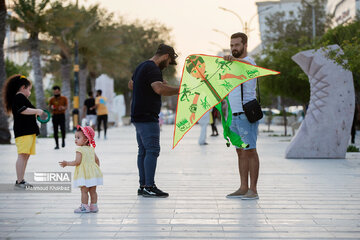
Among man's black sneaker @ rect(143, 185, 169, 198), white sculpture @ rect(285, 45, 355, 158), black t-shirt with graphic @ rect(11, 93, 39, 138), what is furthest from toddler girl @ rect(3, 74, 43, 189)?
white sculpture @ rect(285, 45, 355, 158)

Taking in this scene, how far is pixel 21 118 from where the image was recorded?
8250mm

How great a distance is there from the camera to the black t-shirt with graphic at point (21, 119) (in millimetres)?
8227

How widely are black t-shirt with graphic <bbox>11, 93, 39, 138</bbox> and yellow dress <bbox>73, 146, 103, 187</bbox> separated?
2.28m

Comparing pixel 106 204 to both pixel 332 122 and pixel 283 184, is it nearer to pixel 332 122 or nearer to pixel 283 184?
pixel 283 184

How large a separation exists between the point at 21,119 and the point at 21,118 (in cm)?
2

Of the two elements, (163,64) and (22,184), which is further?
(22,184)

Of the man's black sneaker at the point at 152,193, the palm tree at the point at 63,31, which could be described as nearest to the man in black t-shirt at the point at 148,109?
the man's black sneaker at the point at 152,193

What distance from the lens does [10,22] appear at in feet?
83.9

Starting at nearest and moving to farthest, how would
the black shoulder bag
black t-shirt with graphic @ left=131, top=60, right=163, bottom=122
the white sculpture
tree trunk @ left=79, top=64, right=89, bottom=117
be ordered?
the black shoulder bag < black t-shirt with graphic @ left=131, top=60, right=163, bottom=122 < the white sculpture < tree trunk @ left=79, top=64, right=89, bottom=117

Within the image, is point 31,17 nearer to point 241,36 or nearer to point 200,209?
point 241,36

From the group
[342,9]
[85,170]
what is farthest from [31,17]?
[342,9]

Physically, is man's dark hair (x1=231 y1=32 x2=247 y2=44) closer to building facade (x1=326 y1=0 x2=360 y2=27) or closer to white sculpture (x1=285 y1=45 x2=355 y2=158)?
white sculpture (x1=285 y1=45 x2=355 y2=158)

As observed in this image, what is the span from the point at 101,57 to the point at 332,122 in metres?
24.7

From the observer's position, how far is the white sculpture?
12.5 m
